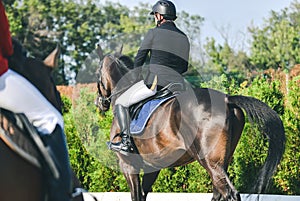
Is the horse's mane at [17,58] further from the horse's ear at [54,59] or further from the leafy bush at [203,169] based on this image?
the leafy bush at [203,169]

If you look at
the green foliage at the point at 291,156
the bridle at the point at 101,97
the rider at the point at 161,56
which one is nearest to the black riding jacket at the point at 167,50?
the rider at the point at 161,56

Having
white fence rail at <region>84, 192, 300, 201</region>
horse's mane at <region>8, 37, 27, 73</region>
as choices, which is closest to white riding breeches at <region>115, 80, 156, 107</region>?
white fence rail at <region>84, 192, 300, 201</region>

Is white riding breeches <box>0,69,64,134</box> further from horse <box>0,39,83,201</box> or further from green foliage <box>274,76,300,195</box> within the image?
green foliage <box>274,76,300,195</box>

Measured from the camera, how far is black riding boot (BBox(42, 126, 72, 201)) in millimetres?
3336

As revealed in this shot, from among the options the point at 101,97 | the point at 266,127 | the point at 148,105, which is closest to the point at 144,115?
the point at 148,105

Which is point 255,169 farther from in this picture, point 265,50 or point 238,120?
point 265,50

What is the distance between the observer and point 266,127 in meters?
7.75

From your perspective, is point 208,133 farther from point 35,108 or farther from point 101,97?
point 35,108

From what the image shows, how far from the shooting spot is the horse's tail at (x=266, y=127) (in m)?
7.62

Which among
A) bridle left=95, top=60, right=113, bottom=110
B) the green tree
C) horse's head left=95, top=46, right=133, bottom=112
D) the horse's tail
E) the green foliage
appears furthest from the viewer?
the green tree

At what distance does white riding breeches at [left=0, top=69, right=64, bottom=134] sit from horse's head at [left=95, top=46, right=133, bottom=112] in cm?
528

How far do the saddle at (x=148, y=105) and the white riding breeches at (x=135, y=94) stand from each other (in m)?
0.06

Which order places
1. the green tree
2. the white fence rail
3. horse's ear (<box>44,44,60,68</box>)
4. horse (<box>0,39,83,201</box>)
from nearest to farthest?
horse (<box>0,39,83,201</box>) < horse's ear (<box>44,44,60,68</box>) < the white fence rail < the green tree

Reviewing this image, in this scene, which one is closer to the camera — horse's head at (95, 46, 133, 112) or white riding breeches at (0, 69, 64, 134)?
white riding breeches at (0, 69, 64, 134)
